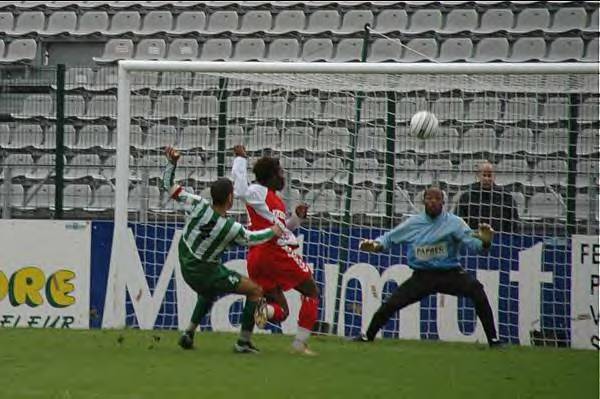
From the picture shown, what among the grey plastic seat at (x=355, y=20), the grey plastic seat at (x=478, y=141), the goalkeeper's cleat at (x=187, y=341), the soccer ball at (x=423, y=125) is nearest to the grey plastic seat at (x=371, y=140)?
the soccer ball at (x=423, y=125)

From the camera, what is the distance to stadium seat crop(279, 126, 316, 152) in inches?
534

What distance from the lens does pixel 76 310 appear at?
13742mm

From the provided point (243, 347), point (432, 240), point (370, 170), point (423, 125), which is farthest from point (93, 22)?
point (243, 347)

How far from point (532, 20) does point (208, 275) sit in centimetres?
960

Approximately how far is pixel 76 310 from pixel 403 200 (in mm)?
3828

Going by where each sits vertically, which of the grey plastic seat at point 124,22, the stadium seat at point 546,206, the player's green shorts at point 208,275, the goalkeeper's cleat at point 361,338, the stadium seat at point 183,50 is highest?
the grey plastic seat at point 124,22

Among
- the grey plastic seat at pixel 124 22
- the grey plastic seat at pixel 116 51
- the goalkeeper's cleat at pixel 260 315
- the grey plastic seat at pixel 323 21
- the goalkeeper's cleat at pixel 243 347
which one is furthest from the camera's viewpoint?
the grey plastic seat at pixel 124 22

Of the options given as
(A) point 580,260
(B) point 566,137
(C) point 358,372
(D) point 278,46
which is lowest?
(C) point 358,372

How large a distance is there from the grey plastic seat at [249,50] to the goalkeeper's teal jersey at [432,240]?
7740 mm

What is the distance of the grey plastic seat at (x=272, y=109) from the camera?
1359 centimetres

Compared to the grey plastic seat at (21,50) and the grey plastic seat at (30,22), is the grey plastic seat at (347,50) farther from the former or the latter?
the grey plastic seat at (30,22)

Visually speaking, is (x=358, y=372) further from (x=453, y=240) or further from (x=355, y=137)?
(x=355, y=137)

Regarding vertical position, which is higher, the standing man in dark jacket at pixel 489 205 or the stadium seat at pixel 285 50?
the stadium seat at pixel 285 50

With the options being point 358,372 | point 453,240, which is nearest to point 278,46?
point 453,240
